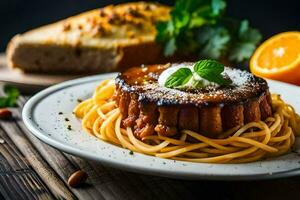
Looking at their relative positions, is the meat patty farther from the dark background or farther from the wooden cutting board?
the dark background

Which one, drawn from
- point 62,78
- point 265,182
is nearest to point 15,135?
point 62,78

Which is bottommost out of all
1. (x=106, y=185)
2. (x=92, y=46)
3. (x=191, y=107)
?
(x=106, y=185)

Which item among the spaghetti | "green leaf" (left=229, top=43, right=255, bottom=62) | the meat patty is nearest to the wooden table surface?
the spaghetti

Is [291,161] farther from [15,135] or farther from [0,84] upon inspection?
[0,84]

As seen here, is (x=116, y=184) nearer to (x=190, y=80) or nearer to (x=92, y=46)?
(x=190, y=80)

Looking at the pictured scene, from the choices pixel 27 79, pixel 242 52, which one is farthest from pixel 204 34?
pixel 27 79

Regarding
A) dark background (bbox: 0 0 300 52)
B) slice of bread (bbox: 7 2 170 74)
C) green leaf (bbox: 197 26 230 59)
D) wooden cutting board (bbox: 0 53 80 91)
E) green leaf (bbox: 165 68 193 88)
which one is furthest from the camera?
dark background (bbox: 0 0 300 52)

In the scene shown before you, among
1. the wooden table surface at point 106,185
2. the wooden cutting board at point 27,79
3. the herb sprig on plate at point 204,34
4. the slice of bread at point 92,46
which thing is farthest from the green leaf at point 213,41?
the wooden table surface at point 106,185

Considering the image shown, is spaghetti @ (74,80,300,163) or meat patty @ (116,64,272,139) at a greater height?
meat patty @ (116,64,272,139)
